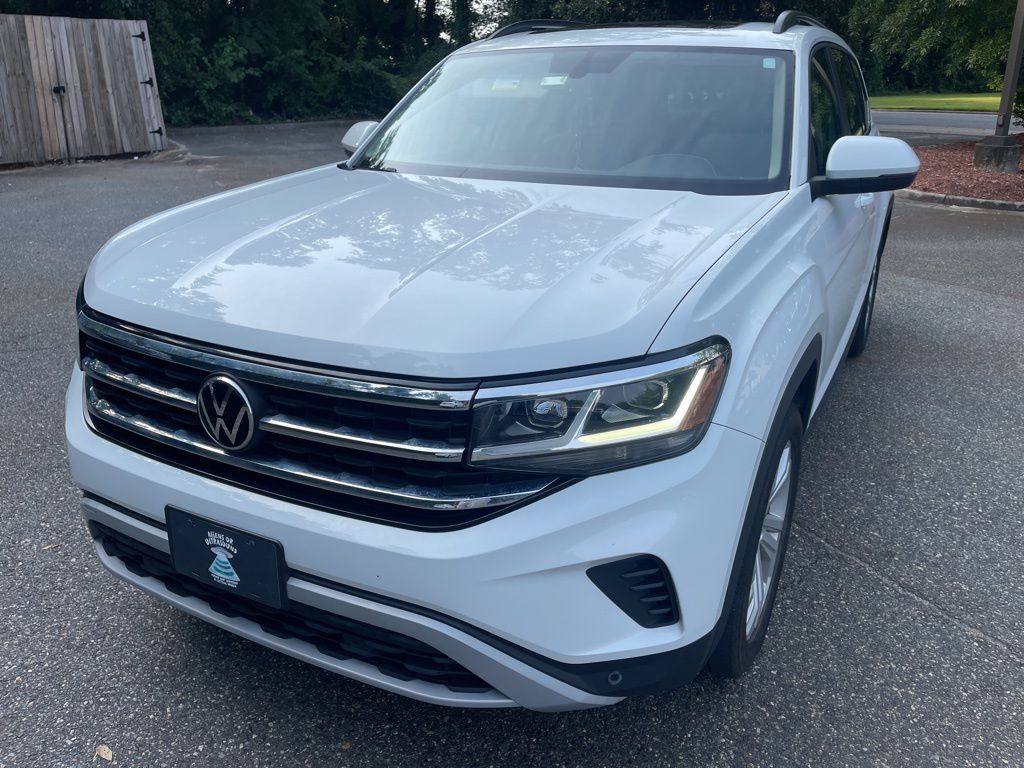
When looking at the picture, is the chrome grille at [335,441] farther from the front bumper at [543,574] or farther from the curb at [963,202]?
the curb at [963,202]

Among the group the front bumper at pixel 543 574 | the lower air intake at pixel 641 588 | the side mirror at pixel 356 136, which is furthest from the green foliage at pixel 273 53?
the lower air intake at pixel 641 588

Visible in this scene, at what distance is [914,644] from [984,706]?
0.28m

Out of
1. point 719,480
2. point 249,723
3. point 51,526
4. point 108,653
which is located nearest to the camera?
point 719,480

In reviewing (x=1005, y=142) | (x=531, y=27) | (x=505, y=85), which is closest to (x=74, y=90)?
(x=531, y=27)

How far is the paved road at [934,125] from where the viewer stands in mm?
18916

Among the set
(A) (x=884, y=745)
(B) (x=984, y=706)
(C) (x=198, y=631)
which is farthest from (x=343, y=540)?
(B) (x=984, y=706)

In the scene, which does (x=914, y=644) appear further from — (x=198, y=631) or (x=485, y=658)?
(x=198, y=631)

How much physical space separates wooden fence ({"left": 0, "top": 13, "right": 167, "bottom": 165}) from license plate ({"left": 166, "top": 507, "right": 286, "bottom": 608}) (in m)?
13.6

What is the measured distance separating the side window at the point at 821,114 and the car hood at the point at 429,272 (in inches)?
24.1

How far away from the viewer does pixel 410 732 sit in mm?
2311

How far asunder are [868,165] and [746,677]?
5.38ft

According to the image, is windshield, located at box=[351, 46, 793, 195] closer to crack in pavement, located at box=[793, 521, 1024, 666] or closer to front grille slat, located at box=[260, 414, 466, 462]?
crack in pavement, located at box=[793, 521, 1024, 666]

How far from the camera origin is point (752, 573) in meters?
2.14

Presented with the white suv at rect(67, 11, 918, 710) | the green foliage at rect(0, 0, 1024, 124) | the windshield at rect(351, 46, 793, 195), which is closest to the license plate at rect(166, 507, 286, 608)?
the white suv at rect(67, 11, 918, 710)
